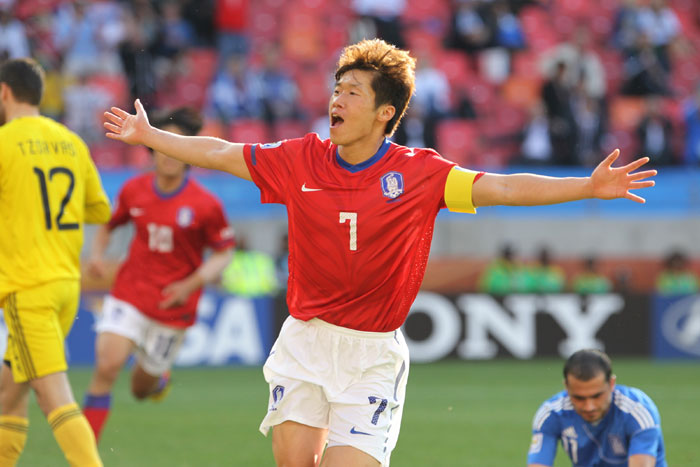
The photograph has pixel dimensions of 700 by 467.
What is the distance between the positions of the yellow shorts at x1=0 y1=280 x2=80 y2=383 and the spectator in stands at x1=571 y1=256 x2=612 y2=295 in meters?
10.6

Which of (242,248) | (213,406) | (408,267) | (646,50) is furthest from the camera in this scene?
(646,50)

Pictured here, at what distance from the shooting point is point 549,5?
67.5 ft

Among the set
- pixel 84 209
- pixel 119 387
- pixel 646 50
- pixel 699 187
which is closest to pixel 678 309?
pixel 699 187

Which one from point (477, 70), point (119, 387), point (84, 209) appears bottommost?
point (119, 387)

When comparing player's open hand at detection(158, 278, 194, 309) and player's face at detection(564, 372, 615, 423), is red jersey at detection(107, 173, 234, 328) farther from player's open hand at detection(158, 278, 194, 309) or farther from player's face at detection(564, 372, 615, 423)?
player's face at detection(564, 372, 615, 423)

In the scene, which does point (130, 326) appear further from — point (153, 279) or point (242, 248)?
point (242, 248)

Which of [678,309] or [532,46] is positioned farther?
[532,46]

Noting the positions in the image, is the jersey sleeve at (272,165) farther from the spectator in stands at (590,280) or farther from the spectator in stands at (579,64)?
the spectator in stands at (579,64)

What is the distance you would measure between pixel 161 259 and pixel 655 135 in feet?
36.5

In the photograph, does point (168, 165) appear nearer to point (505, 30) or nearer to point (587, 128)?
point (587, 128)

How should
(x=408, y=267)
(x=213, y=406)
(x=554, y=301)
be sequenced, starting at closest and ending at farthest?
(x=408, y=267) → (x=213, y=406) → (x=554, y=301)

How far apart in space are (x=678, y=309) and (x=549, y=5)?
25.8 feet

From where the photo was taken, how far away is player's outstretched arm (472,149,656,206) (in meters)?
4.61

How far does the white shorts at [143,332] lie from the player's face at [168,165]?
39.5 inches
